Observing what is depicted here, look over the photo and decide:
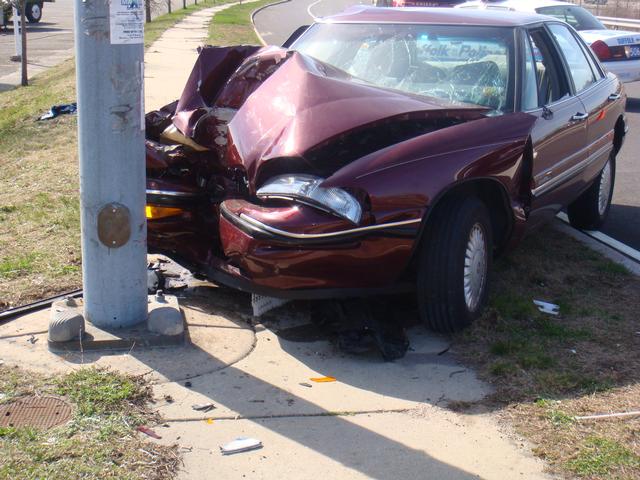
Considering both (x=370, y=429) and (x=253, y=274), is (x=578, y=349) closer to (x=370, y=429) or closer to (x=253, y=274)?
(x=370, y=429)

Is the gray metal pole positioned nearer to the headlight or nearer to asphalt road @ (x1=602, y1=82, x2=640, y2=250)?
the headlight

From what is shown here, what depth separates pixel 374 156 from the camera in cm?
455

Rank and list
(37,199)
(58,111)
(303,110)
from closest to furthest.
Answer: (303,110) → (37,199) → (58,111)

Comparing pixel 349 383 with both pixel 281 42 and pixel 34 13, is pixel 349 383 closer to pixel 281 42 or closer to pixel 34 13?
pixel 281 42

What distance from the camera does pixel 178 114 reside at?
5.46 meters

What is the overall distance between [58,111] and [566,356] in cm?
858

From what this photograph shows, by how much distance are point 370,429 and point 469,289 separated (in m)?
1.28

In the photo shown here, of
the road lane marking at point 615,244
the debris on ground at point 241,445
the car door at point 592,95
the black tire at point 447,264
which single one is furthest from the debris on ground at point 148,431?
the road lane marking at point 615,244

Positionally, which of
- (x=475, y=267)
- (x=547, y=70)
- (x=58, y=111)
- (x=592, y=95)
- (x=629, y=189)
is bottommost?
(x=629, y=189)

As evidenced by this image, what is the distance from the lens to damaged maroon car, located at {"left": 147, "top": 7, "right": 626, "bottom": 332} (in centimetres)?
446

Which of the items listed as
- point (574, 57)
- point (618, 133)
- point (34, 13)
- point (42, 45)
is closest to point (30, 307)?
point (574, 57)

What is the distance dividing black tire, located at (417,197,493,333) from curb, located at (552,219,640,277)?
6.70 feet

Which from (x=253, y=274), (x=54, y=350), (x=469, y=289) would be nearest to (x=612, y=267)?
(x=469, y=289)

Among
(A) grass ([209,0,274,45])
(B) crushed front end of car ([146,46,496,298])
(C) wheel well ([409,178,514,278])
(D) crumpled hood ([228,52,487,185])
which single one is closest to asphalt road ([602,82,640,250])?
(C) wheel well ([409,178,514,278])
